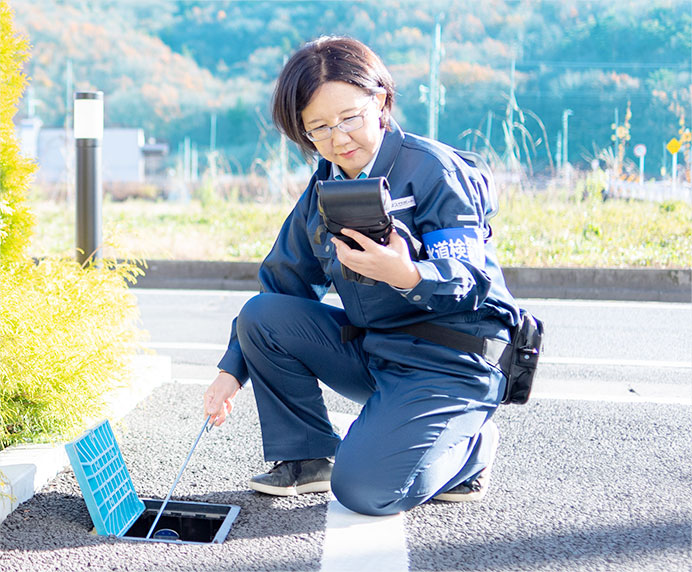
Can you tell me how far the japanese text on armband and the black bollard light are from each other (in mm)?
2765

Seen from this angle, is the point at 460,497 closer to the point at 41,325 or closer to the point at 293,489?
the point at 293,489

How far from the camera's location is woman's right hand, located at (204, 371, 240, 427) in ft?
8.39

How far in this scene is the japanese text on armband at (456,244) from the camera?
228cm

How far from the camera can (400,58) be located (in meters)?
47.8

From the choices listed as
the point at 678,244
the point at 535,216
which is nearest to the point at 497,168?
the point at 535,216

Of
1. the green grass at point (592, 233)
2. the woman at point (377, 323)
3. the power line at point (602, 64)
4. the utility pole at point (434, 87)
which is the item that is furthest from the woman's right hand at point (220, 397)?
the power line at point (602, 64)

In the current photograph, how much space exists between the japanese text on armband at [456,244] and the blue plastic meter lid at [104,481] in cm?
113

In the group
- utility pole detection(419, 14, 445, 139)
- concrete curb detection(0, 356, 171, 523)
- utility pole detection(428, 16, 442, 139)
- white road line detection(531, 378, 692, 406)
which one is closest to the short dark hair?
concrete curb detection(0, 356, 171, 523)

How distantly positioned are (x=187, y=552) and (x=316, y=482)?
554 mm

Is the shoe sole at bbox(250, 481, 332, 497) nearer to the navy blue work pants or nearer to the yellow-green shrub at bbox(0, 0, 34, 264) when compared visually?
the navy blue work pants

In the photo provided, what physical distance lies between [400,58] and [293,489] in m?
47.3

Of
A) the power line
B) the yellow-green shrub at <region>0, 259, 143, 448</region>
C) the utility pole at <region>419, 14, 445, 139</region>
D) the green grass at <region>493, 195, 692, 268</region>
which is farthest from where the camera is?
the power line

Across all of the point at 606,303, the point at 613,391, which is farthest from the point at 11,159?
the point at 606,303

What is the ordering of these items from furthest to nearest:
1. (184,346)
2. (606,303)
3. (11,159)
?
1. (606,303)
2. (184,346)
3. (11,159)
